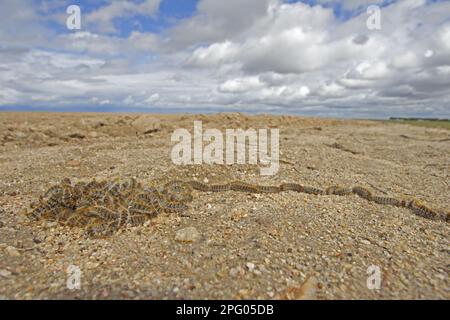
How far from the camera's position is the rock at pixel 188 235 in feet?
12.2

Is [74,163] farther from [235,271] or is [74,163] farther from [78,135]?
[78,135]

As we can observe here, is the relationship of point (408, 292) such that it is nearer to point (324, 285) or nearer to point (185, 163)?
point (324, 285)

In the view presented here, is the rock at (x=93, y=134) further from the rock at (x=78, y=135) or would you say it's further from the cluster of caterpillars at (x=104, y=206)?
the cluster of caterpillars at (x=104, y=206)

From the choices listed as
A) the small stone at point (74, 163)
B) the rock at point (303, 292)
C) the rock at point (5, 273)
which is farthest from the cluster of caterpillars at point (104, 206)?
the small stone at point (74, 163)

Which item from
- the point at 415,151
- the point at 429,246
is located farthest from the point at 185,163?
the point at 415,151

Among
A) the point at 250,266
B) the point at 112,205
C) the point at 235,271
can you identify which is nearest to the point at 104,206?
the point at 112,205

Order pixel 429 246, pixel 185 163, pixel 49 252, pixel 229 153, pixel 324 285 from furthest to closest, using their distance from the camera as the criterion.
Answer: pixel 229 153
pixel 185 163
pixel 429 246
pixel 49 252
pixel 324 285

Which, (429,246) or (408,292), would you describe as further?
(429,246)

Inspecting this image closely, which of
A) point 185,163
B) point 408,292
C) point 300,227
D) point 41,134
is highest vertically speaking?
point 41,134

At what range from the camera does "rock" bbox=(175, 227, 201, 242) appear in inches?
147

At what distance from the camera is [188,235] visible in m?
3.79
